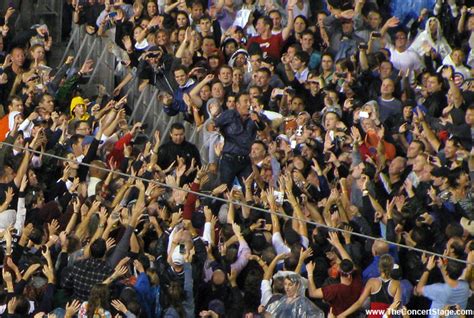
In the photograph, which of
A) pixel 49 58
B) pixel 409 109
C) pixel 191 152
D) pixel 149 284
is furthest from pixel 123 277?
pixel 49 58

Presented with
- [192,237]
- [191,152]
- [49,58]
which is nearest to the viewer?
[192,237]

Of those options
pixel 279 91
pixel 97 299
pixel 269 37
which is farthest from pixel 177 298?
pixel 269 37

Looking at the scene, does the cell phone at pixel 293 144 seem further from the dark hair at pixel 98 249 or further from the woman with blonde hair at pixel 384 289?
the woman with blonde hair at pixel 384 289

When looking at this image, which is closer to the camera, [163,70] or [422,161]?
[422,161]

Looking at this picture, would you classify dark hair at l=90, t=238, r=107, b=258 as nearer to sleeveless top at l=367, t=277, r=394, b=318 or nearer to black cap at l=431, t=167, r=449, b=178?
sleeveless top at l=367, t=277, r=394, b=318

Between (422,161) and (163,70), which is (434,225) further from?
(163,70)

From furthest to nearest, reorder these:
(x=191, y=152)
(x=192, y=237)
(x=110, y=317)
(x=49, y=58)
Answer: (x=49, y=58)
(x=191, y=152)
(x=192, y=237)
(x=110, y=317)

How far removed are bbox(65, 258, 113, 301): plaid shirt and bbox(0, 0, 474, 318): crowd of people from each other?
0.02 m

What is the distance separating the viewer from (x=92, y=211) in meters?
23.5

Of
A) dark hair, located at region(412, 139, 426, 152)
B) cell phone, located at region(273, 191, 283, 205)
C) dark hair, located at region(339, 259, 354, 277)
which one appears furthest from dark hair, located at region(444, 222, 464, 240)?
cell phone, located at region(273, 191, 283, 205)

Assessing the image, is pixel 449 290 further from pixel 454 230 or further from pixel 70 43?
pixel 70 43

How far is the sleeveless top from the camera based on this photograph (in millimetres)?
21234

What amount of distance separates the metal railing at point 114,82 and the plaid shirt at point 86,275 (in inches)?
137

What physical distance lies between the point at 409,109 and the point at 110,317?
17.9 feet
